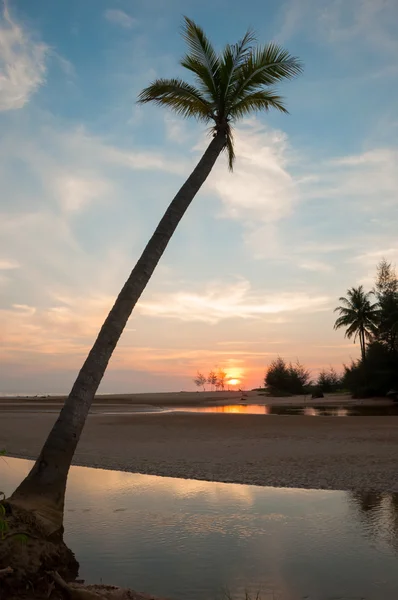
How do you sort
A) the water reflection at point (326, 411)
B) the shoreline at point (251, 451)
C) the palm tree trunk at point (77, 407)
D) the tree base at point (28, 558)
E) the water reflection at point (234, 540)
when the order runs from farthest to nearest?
the water reflection at point (326, 411)
the shoreline at point (251, 451)
the palm tree trunk at point (77, 407)
the water reflection at point (234, 540)
the tree base at point (28, 558)

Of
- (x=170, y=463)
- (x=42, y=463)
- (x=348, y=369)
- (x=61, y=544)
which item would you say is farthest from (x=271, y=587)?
(x=348, y=369)

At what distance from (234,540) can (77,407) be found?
10.0 ft

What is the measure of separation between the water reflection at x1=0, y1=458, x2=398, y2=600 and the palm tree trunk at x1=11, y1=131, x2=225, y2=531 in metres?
0.96

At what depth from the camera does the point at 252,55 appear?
10.4 m

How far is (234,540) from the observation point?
770 cm

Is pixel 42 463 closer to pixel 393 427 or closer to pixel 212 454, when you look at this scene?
pixel 212 454

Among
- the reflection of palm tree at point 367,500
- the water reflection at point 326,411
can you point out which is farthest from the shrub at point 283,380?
the reflection of palm tree at point 367,500

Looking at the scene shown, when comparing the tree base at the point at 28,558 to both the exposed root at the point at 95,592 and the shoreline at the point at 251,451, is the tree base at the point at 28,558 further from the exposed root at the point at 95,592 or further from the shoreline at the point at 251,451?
the shoreline at the point at 251,451

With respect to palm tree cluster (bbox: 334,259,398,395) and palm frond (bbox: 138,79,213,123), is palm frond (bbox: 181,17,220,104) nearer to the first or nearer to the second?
palm frond (bbox: 138,79,213,123)

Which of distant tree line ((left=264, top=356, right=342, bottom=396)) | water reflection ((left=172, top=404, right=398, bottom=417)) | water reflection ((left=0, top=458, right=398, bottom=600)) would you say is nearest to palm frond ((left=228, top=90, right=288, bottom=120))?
water reflection ((left=0, top=458, right=398, bottom=600))

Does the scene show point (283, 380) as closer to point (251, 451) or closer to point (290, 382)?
point (290, 382)

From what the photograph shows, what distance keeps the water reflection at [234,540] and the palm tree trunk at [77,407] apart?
96 cm

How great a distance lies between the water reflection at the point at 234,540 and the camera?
6035 mm

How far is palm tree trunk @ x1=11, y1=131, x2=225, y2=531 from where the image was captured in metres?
6.93
